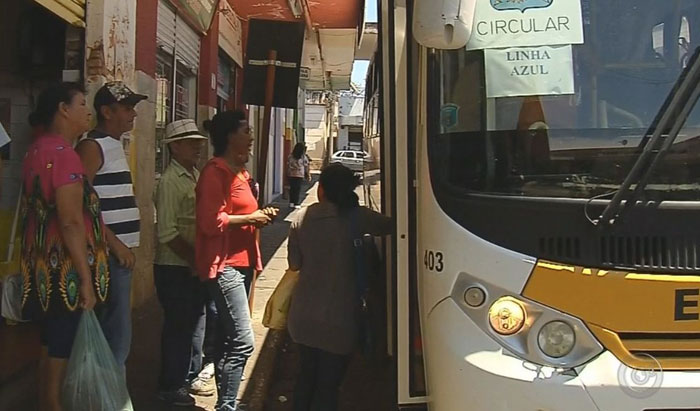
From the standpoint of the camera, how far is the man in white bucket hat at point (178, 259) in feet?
14.2

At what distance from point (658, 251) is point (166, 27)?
623 centimetres

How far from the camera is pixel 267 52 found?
539 cm

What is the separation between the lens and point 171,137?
4.41 meters

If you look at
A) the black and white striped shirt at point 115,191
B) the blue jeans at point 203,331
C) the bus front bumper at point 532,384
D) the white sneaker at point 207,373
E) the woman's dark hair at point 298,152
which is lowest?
the white sneaker at point 207,373

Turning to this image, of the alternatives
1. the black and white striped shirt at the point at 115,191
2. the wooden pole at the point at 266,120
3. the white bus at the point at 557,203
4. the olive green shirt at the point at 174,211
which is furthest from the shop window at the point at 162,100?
the white bus at the point at 557,203

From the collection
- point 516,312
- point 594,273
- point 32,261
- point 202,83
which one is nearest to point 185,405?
point 32,261

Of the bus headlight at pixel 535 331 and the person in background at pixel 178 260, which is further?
the person in background at pixel 178 260

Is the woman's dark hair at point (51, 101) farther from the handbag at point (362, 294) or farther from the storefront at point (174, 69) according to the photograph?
the storefront at point (174, 69)

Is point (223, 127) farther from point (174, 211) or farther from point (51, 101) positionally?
point (51, 101)

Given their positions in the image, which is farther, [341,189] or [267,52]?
[267,52]

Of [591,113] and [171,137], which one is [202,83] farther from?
[591,113]

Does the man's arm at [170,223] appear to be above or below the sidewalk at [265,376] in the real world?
above

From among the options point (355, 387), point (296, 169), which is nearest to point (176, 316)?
point (355, 387)

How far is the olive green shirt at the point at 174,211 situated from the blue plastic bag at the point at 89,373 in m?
0.99
